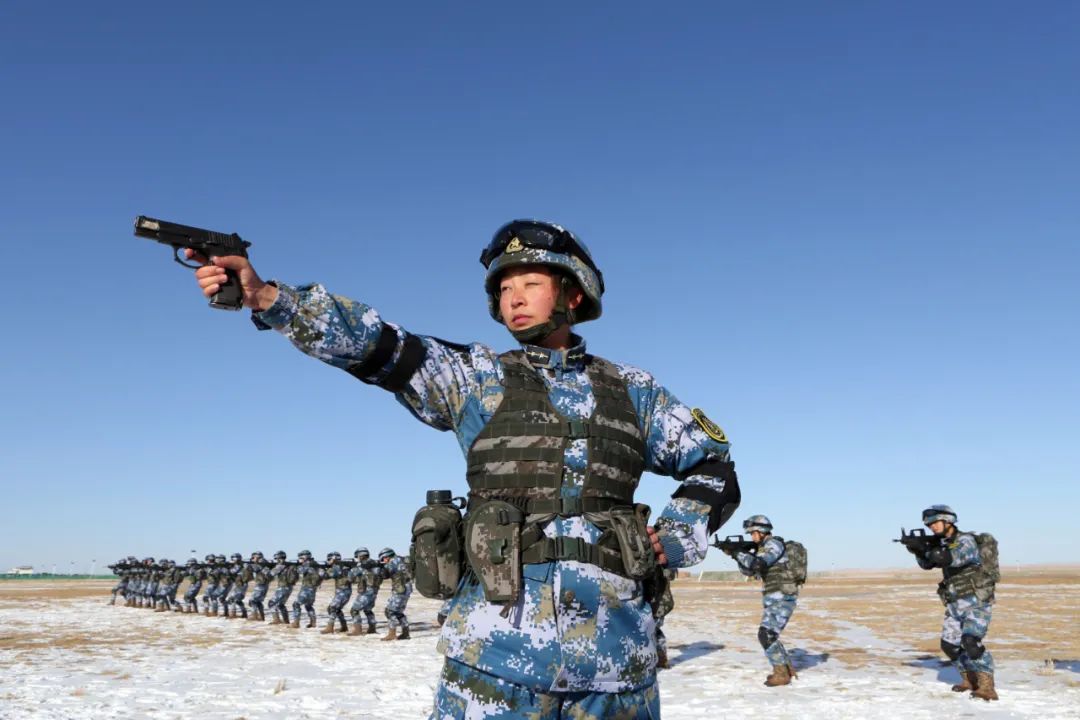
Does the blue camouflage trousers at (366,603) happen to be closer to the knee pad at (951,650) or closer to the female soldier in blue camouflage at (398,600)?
the female soldier in blue camouflage at (398,600)

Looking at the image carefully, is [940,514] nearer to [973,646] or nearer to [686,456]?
[973,646]

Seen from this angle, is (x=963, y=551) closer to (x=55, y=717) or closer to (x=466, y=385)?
(x=466, y=385)

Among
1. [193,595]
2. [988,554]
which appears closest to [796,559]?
[988,554]

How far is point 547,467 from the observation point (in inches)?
103

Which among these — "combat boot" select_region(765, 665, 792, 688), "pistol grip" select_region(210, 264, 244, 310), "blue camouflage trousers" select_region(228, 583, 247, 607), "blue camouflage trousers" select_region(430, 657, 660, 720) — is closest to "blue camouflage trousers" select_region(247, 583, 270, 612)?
"blue camouflage trousers" select_region(228, 583, 247, 607)

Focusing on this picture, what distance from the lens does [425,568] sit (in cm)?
265

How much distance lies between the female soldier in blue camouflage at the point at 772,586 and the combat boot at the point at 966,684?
2.16 meters

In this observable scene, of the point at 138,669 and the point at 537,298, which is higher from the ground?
the point at 537,298

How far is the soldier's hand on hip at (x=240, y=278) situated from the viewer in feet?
7.47

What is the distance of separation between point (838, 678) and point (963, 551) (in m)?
2.77

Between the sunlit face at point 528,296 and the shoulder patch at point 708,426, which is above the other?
the sunlit face at point 528,296

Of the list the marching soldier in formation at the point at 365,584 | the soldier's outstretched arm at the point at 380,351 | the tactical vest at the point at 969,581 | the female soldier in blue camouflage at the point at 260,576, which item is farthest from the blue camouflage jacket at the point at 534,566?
the female soldier in blue camouflage at the point at 260,576

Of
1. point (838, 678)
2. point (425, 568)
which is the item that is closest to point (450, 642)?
point (425, 568)

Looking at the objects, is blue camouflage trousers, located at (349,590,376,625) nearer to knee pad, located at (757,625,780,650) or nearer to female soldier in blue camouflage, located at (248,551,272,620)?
female soldier in blue camouflage, located at (248,551,272,620)
